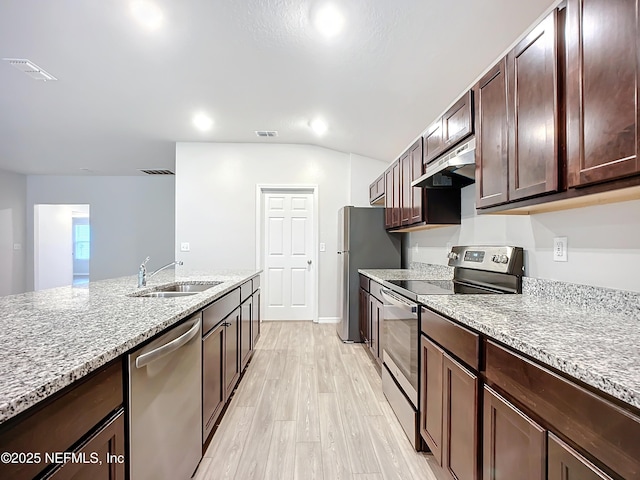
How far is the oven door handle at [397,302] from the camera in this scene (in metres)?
1.80

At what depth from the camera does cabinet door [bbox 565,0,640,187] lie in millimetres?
904

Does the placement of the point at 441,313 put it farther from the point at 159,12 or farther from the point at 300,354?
the point at 159,12

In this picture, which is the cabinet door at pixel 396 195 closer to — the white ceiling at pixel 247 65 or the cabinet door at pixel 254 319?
the white ceiling at pixel 247 65

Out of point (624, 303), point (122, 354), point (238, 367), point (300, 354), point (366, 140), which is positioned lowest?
point (300, 354)

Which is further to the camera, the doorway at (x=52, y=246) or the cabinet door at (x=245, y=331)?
the doorway at (x=52, y=246)

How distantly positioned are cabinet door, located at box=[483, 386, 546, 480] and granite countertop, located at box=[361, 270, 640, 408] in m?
0.21

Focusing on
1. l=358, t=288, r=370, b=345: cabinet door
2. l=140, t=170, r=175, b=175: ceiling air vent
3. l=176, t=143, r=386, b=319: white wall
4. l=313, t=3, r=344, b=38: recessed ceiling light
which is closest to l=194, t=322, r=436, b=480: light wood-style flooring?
l=358, t=288, r=370, b=345: cabinet door

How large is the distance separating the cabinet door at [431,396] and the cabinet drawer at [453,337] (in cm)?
6

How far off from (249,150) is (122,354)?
4125mm

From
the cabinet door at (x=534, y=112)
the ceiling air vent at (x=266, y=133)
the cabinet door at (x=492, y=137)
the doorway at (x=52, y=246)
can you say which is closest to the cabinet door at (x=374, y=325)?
the cabinet door at (x=492, y=137)

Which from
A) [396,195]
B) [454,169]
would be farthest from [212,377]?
[396,195]

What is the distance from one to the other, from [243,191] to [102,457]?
408cm

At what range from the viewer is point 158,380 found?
1.13m

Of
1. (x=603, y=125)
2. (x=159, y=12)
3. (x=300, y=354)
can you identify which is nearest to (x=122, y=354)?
(x=603, y=125)
